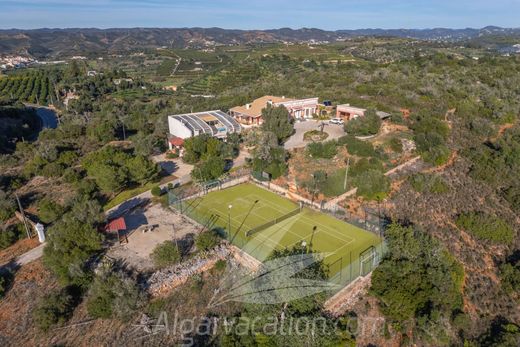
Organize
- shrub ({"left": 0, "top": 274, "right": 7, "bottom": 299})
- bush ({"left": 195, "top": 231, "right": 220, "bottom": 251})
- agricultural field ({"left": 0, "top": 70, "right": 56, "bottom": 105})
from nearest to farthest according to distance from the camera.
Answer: shrub ({"left": 0, "top": 274, "right": 7, "bottom": 299})
bush ({"left": 195, "top": 231, "right": 220, "bottom": 251})
agricultural field ({"left": 0, "top": 70, "right": 56, "bottom": 105})

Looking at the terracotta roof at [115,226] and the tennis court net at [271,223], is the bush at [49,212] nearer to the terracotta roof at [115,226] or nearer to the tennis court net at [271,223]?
the terracotta roof at [115,226]

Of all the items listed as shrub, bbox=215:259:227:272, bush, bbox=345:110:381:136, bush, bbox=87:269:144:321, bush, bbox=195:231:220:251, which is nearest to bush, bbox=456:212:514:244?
bush, bbox=345:110:381:136

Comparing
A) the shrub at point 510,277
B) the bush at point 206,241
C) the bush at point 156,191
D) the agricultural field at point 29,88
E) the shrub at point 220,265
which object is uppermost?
the bush at point 206,241

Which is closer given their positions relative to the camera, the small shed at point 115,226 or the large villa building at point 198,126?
the small shed at point 115,226

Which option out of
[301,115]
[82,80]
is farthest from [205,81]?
[301,115]

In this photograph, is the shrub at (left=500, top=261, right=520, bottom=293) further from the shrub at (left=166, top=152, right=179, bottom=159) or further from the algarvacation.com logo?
the shrub at (left=166, top=152, right=179, bottom=159)

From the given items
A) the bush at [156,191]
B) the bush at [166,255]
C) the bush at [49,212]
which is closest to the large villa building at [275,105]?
the bush at [156,191]
